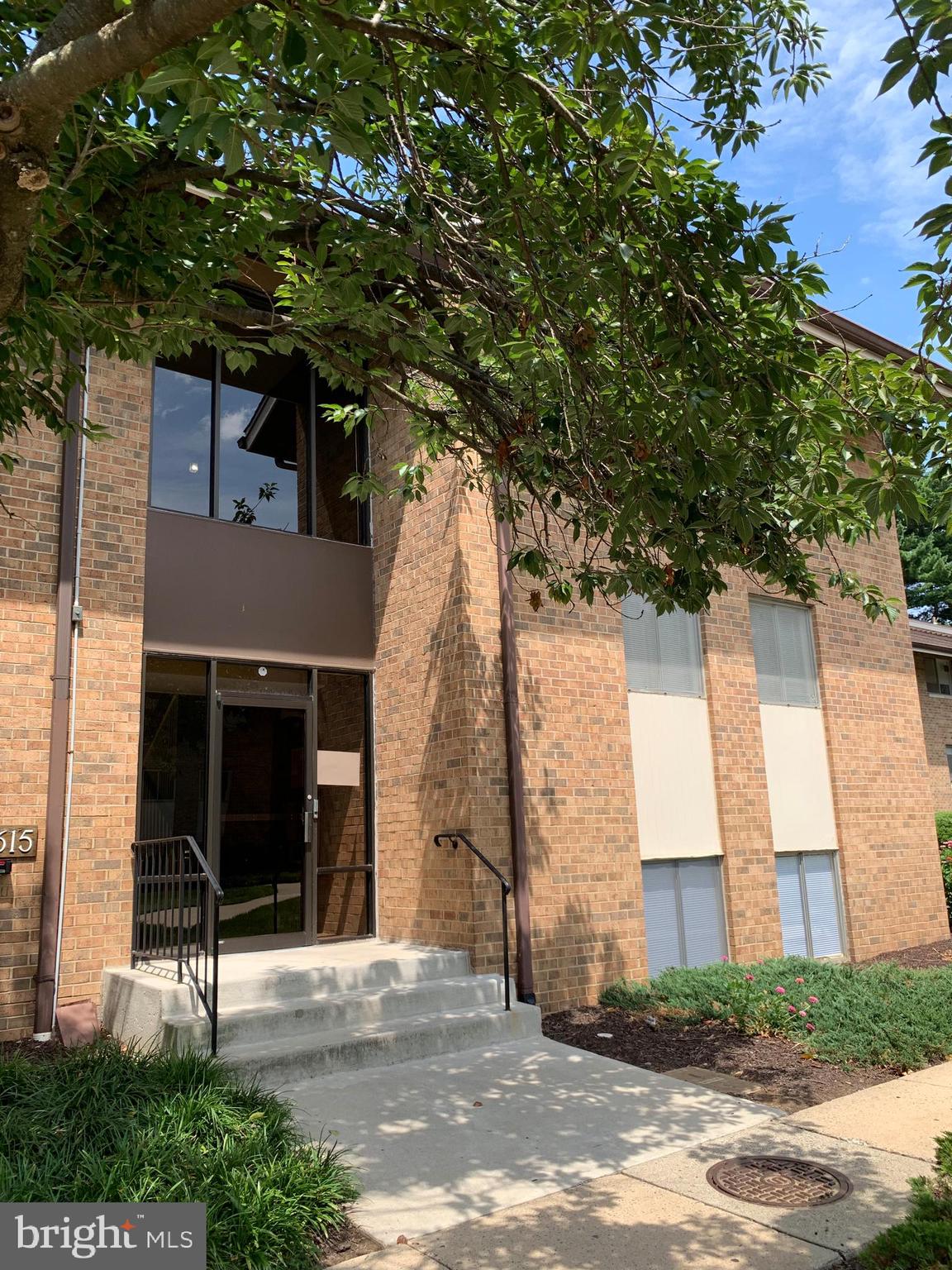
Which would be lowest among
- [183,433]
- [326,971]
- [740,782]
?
[326,971]

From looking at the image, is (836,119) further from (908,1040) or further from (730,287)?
(908,1040)

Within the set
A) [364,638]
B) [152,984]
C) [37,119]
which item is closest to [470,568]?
[364,638]

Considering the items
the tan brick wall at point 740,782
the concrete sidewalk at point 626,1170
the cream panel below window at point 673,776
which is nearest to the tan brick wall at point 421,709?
the concrete sidewalk at point 626,1170

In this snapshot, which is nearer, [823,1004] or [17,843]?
[17,843]

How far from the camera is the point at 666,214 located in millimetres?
4133

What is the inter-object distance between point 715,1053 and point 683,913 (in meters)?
2.47

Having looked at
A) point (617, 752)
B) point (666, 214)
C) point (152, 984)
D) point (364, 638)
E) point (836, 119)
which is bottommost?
point (152, 984)

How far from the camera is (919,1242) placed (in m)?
3.56

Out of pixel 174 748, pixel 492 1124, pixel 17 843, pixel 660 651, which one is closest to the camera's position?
pixel 492 1124

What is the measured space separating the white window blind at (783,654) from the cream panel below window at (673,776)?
137 centimetres

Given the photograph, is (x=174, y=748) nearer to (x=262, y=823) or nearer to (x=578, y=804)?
(x=262, y=823)

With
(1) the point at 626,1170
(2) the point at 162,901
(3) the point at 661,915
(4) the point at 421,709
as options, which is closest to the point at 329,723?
(4) the point at 421,709

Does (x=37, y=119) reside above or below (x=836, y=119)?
below

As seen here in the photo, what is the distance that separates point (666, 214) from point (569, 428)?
55.2 inches
